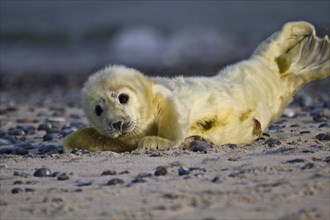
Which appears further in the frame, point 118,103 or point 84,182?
point 118,103

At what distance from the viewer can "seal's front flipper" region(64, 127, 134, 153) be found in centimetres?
547

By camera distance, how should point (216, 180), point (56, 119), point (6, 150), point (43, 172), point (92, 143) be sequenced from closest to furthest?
point (216, 180), point (43, 172), point (92, 143), point (6, 150), point (56, 119)

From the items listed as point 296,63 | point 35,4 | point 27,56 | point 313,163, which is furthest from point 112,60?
point 313,163

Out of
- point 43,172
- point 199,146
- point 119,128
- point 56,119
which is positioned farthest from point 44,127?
point 43,172

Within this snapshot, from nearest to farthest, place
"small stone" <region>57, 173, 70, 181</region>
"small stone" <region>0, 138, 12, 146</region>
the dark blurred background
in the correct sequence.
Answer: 1. "small stone" <region>57, 173, 70, 181</region>
2. "small stone" <region>0, 138, 12, 146</region>
3. the dark blurred background

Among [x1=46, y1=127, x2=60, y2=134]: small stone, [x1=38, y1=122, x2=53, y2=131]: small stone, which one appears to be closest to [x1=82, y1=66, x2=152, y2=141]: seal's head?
[x1=46, y1=127, x2=60, y2=134]: small stone

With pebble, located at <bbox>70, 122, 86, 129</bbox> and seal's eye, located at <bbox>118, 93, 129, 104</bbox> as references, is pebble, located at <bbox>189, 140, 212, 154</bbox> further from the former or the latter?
pebble, located at <bbox>70, 122, 86, 129</bbox>

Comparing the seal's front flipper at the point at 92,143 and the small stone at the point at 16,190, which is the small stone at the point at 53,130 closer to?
the seal's front flipper at the point at 92,143

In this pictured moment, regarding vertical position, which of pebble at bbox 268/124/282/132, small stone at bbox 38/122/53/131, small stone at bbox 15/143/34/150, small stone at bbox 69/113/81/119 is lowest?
small stone at bbox 15/143/34/150

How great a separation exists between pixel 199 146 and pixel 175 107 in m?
0.39

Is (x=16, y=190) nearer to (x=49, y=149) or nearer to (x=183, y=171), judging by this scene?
(x=183, y=171)

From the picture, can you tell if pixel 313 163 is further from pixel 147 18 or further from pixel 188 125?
pixel 147 18

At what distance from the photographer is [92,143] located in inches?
218

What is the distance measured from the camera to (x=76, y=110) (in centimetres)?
976
